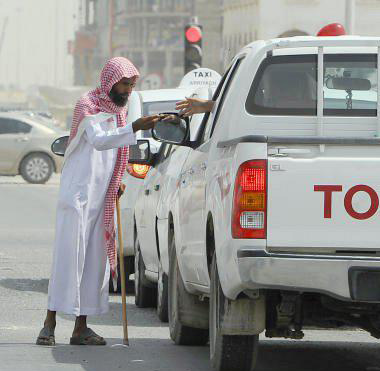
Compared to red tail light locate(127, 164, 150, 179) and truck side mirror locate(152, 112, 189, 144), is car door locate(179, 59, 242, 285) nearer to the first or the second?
truck side mirror locate(152, 112, 189, 144)

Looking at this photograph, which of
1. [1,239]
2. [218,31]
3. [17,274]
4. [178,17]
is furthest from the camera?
[178,17]

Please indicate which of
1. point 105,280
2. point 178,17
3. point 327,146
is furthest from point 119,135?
point 178,17

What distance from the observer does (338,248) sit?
7473mm

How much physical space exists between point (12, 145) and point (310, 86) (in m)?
29.8

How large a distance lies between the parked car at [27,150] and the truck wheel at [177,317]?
1077 inches

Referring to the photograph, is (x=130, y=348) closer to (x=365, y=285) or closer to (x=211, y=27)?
(x=365, y=285)

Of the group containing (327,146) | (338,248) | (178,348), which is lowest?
(178,348)

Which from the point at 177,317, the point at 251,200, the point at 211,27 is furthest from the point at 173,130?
the point at 211,27

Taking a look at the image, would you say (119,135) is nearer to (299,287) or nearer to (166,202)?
(166,202)

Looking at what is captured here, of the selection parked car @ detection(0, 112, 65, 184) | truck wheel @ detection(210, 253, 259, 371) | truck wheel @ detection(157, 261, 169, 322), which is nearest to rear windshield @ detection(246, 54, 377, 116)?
truck wheel @ detection(210, 253, 259, 371)

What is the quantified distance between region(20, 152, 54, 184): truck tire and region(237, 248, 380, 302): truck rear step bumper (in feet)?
99.4

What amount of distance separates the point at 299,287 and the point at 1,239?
43.4 ft

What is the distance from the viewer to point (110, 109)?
32.0ft

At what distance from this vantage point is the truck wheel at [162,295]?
1098 centimetres
